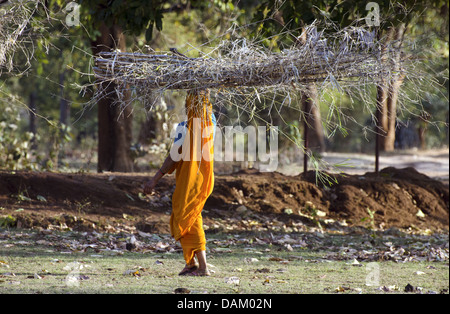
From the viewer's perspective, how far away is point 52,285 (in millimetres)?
5125

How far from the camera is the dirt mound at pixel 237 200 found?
8586 millimetres

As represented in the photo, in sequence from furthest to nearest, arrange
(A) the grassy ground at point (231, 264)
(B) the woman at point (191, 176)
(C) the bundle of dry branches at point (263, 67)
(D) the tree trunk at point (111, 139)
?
(D) the tree trunk at point (111, 139) < (B) the woman at point (191, 176) < (A) the grassy ground at point (231, 264) < (C) the bundle of dry branches at point (263, 67)

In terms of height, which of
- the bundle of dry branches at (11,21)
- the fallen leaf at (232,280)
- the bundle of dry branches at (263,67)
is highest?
the bundle of dry branches at (11,21)

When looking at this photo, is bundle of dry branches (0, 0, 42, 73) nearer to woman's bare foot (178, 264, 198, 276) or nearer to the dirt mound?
woman's bare foot (178, 264, 198, 276)

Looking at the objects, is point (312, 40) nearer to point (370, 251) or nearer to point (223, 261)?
point (223, 261)

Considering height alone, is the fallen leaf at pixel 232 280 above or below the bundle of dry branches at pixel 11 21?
below

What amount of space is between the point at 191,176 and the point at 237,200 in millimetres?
4621

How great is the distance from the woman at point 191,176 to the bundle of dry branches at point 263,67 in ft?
1.53

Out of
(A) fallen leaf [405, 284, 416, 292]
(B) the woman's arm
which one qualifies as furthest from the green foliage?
(A) fallen leaf [405, 284, 416, 292]

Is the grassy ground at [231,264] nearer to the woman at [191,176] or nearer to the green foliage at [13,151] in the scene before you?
the woman at [191,176]

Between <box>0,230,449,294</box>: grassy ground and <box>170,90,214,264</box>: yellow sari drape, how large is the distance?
1.30 ft

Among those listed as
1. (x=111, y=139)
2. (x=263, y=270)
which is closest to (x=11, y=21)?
(x=263, y=270)

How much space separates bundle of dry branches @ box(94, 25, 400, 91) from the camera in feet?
16.7

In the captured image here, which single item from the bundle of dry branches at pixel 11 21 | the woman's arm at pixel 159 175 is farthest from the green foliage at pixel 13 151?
the woman's arm at pixel 159 175
